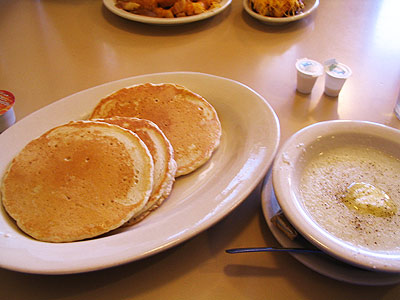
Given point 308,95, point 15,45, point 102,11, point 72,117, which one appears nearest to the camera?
point 72,117

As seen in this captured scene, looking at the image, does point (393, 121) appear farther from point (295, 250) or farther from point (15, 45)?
point (15, 45)

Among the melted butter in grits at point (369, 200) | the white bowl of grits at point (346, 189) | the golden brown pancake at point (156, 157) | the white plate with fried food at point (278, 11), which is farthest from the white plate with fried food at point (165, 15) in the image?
the melted butter in grits at point (369, 200)

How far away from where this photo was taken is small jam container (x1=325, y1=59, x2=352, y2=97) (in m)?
1.35

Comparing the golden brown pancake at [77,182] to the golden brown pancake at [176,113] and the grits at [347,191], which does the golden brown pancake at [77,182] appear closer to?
the golden brown pancake at [176,113]

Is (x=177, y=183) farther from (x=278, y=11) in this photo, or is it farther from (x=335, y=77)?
(x=278, y=11)

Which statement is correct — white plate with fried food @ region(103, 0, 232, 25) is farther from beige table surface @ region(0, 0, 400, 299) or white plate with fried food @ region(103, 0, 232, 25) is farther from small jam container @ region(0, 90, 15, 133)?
small jam container @ region(0, 90, 15, 133)

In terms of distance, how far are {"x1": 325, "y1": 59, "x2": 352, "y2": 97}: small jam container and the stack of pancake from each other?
1.88ft

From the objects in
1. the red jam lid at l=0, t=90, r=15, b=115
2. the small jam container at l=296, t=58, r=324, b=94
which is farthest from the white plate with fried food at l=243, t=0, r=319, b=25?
the red jam lid at l=0, t=90, r=15, b=115

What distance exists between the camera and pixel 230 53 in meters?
1.71

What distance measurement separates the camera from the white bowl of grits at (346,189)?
0.73m

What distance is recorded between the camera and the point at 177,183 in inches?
39.6

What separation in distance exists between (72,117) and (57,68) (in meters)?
0.62

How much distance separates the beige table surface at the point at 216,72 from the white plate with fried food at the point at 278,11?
7cm

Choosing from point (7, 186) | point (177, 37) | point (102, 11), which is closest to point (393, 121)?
point (177, 37)
